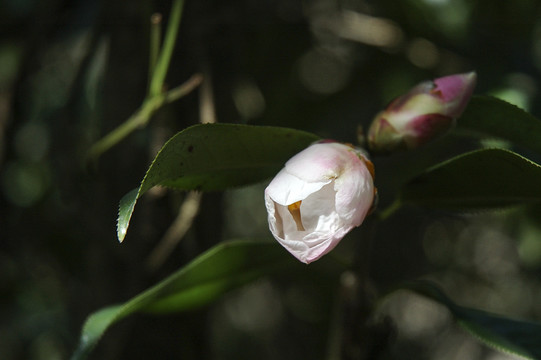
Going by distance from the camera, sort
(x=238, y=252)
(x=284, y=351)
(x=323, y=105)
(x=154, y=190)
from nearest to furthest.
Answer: (x=238, y=252), (x=154, y=190), (x=323, y=105), (x=284, y=351)

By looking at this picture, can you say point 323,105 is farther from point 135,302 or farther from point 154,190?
point 135,302

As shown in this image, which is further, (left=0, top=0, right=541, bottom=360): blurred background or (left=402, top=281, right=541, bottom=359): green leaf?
(left=0, top=0, right=541, bottom=360): blurred background

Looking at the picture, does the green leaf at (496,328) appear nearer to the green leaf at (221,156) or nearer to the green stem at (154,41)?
the green leaf at (221,156)

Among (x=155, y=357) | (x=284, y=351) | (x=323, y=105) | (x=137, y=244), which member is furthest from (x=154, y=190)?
(x=284, y=351)

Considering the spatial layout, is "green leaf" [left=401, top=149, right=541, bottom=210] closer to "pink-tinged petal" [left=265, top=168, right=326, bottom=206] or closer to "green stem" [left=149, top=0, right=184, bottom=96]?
"pink-tinged petal" [left=265, top=168, right=326, bottom=206]

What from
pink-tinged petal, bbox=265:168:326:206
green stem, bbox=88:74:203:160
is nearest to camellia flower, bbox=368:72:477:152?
pink-tinged petal, bbox=265:168:326:206

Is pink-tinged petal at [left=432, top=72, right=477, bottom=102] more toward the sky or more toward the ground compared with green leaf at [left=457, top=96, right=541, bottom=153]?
more toward the sky

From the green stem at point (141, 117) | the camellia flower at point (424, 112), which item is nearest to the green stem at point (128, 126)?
the green stem at point (141, 117)

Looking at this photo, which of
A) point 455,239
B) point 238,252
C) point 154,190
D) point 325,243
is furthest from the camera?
point 455,239
